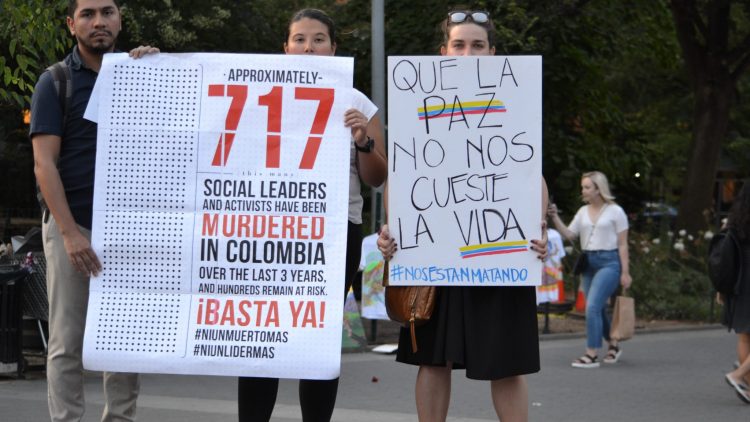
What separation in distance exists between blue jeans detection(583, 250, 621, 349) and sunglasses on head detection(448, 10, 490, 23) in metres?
6.39

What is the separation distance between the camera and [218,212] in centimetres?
496

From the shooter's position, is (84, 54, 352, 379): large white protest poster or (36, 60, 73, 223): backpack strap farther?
(36, 60, 73, 223): backpack strap

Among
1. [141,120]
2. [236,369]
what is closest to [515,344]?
[236,369]

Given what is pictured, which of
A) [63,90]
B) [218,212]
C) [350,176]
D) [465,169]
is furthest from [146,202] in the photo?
[465,169]

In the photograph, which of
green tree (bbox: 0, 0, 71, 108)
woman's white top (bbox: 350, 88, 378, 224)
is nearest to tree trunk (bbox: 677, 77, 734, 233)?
green tree (bbox: 0, 0, 71, 108)

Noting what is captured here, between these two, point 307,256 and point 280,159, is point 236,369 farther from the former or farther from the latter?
point 280,159

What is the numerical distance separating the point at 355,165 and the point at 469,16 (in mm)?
806

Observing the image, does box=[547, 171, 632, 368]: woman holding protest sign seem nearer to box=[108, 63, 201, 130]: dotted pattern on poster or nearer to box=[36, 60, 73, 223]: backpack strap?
box=[108, 63, 201, 130]: dotted pattern on poster

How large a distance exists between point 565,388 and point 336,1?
13971 mm

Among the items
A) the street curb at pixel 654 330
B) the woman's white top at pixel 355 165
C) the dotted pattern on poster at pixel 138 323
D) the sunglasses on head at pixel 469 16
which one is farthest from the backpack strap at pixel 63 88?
the street curb at pixel 654 330

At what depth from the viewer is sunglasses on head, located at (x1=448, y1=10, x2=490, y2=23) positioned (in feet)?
17.3

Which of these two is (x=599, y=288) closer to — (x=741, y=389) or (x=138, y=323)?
(x=741, y=389)

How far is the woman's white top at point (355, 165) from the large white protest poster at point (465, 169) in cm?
14

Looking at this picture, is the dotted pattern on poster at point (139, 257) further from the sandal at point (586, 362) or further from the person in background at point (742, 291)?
the sandal at point (586, 362)
